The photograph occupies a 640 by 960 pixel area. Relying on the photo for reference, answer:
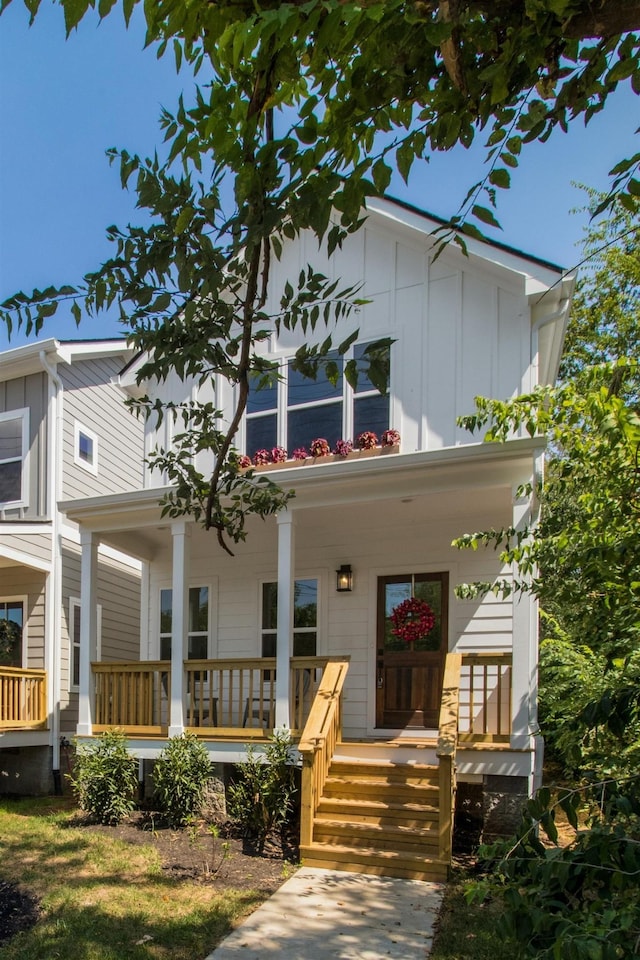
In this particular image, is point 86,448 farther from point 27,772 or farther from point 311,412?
point 27,772

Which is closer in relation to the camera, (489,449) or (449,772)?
Result: (449,772)

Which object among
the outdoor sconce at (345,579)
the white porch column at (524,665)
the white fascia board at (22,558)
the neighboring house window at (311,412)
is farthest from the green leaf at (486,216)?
the white fascia board at (22,558)

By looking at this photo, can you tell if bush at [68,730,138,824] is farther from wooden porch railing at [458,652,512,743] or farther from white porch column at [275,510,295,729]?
wooden porch railing at [458,652,512,743]

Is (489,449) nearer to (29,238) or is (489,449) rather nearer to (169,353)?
(29,238)

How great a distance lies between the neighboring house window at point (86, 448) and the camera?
1208cm

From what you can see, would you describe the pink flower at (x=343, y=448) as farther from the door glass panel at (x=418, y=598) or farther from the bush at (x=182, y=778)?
the bush at (x=182, y=778)

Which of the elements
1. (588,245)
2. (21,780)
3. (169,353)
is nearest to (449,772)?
Answer: (169,353)

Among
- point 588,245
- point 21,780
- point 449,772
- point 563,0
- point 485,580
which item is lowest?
point 21,780

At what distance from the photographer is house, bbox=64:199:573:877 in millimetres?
7434

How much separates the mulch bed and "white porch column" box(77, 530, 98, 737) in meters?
1.30

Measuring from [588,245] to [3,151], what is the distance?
17426 mm

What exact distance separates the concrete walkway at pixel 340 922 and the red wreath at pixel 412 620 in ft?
11.4

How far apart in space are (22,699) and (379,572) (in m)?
5.16

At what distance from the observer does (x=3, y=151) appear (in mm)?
3826
